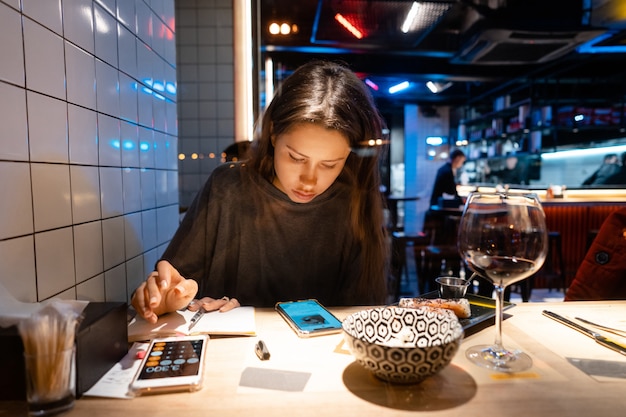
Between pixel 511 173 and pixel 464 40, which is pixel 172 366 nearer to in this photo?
pixel 464 40

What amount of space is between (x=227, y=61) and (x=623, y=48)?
4.54 meters

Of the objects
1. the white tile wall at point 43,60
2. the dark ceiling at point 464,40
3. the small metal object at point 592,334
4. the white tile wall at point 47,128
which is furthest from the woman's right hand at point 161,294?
the dark ceiling at point 464,40

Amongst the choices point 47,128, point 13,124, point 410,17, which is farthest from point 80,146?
point 410,17

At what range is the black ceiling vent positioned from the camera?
3994 millimetres

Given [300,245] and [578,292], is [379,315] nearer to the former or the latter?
[300,245]

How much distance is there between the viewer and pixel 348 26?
432 cm

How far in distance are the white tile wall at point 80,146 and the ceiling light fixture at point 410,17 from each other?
276 cm

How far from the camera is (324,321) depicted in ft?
3.15

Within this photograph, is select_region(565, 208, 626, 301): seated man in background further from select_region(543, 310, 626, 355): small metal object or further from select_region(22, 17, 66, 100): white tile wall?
select_region(22, 17, 66, 100): white tile wall

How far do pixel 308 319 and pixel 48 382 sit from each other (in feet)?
1.73

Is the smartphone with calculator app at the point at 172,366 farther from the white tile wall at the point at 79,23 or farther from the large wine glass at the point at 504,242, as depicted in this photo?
the white tile wall at the point at 79,23

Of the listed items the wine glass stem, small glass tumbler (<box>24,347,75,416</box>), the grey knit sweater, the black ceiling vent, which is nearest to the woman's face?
the grey knit sweater

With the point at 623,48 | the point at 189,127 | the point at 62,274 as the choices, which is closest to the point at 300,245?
the point at 62,274

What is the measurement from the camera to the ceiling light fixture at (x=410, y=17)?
3719 mm
